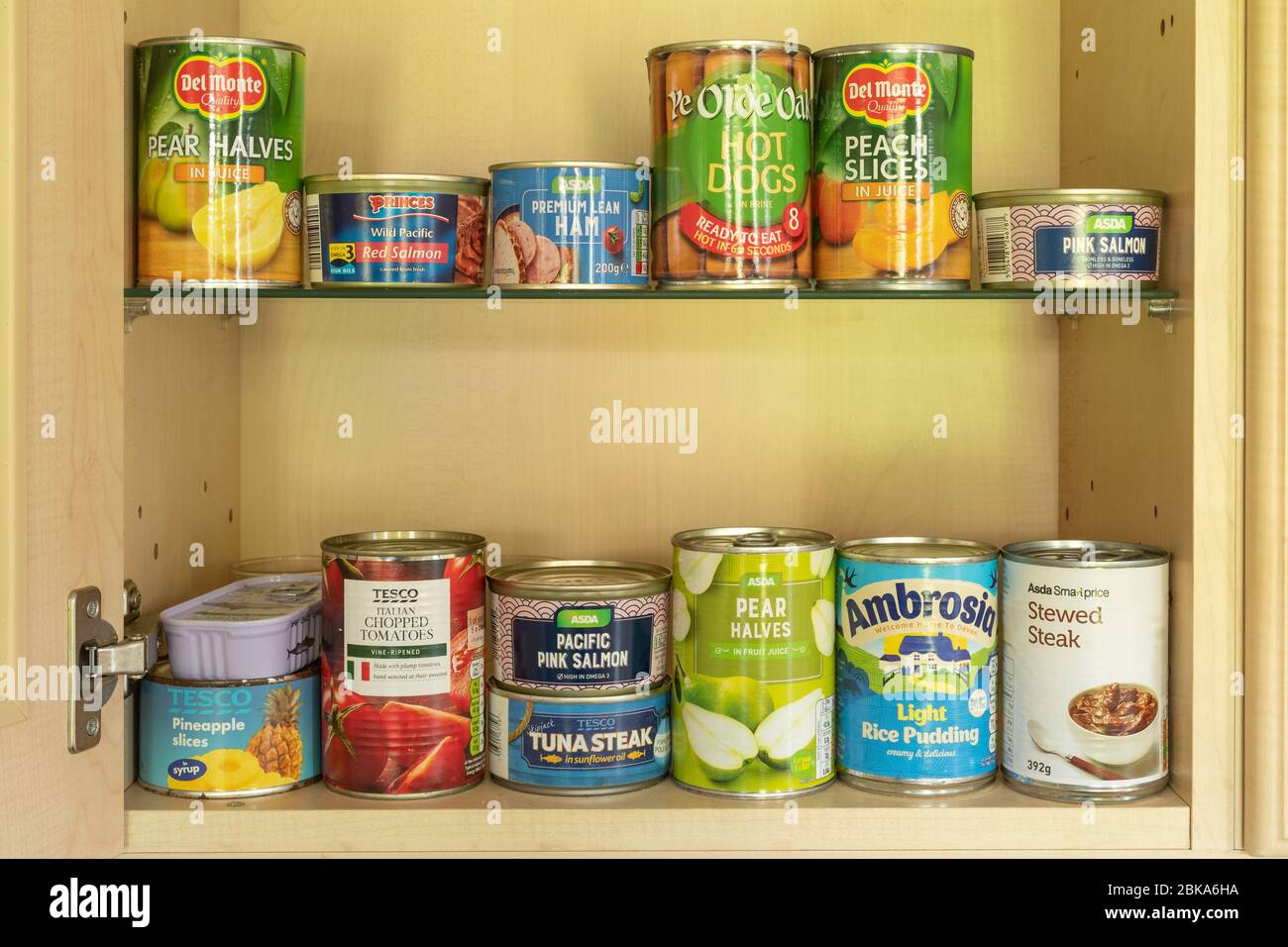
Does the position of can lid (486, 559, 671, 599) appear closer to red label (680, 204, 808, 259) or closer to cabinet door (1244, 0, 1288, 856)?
red label (680, 204, 808, 259)

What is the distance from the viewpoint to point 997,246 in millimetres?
1117

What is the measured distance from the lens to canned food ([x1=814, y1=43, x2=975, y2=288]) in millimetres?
1074

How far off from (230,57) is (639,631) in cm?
55

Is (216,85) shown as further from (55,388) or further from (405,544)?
(405,544)

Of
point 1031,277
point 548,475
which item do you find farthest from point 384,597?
point 1031,277

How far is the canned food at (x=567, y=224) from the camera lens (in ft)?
3.54

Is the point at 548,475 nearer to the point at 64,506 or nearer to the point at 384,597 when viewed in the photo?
the point at 384,597

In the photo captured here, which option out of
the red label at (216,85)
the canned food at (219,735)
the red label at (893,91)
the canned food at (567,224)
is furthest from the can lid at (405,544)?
the red label at (893,91)

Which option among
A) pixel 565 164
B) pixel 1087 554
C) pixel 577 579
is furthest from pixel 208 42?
pixel 1087 554

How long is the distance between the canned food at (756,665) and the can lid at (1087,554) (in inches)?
6.2

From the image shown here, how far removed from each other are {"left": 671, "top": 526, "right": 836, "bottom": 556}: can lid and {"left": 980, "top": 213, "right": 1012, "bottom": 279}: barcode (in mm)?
254

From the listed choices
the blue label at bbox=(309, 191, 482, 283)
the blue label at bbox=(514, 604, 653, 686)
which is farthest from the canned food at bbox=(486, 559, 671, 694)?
the blue label at bbox=(309, 191, 482, 283)

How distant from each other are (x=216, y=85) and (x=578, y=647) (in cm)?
51

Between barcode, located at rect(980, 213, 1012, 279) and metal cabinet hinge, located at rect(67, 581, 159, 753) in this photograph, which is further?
barcode, located at rect(980, 213, 1012, 279)
